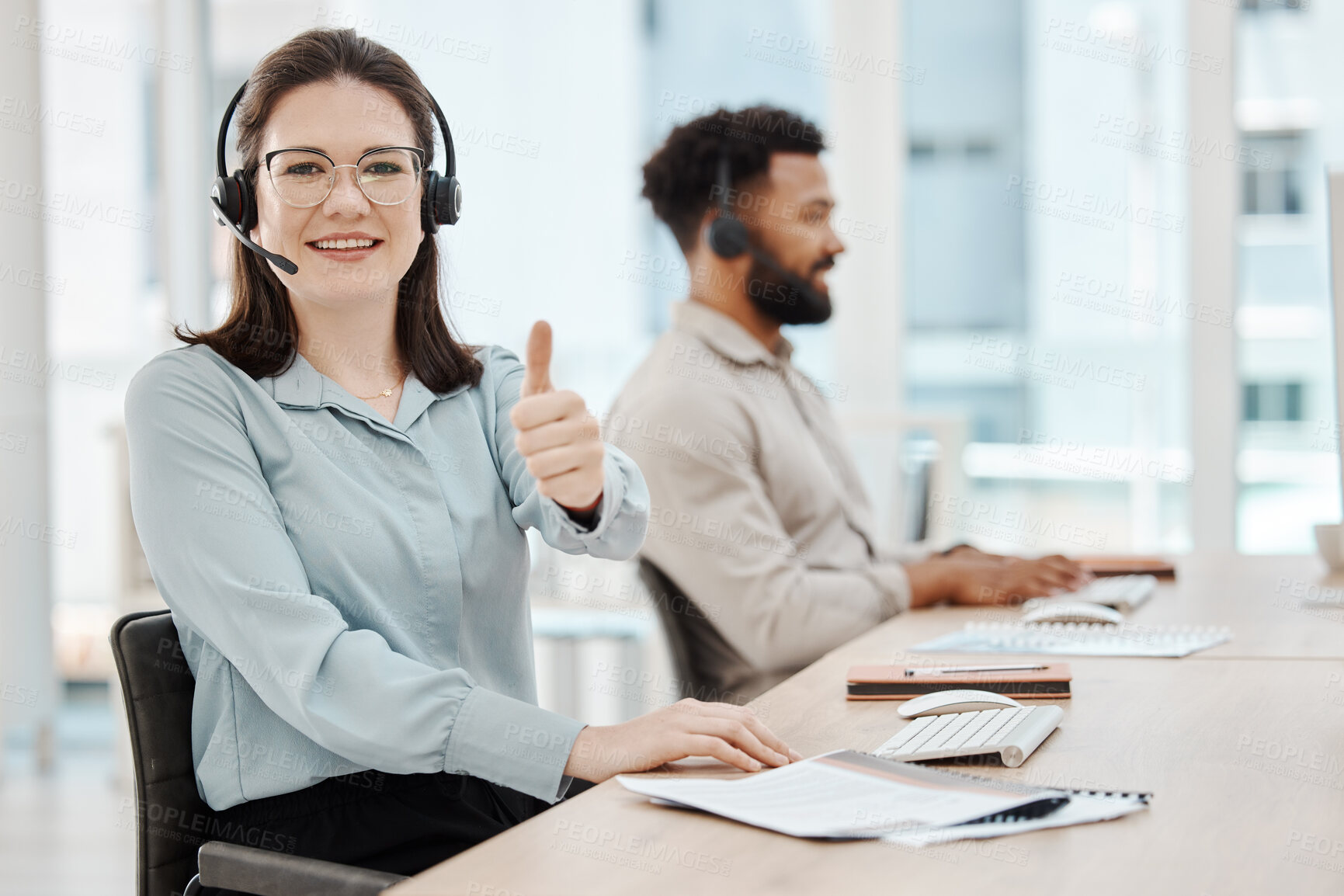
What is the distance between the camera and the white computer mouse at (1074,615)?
68.8 inches

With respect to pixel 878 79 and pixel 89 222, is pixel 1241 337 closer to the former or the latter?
pixel 878 79

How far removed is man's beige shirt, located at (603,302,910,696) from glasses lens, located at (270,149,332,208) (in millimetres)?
732

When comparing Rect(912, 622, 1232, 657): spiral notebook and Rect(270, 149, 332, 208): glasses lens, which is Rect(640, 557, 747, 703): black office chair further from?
Rect(270, 149, 332, 208): glasses lens

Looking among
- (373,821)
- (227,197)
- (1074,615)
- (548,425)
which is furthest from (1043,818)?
(227,197)

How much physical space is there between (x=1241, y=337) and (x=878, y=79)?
52.1 inches

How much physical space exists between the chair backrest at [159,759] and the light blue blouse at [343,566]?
17 millimetres

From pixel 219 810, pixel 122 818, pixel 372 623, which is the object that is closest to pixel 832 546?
pixel 372 623

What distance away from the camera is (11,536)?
348 centimetres

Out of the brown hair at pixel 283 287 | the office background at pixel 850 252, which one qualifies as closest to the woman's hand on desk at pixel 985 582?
the brown hair at pixel 283 287

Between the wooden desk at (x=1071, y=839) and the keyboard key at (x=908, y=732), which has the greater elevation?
the keyboard key at (x=908, y=732)

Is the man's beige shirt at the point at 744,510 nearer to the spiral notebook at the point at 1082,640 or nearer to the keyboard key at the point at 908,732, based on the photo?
the spiral notebook at the point at 1082,640

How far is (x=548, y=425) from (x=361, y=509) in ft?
0.99

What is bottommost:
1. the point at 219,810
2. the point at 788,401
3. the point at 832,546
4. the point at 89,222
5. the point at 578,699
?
the point at 578,699

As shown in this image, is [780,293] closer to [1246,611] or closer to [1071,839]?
[1246,611]
